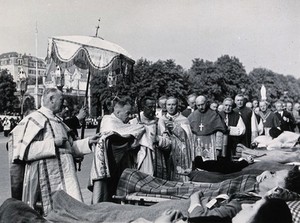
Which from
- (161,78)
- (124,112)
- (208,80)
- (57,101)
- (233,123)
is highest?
(208,80)

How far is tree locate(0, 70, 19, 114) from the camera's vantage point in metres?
39.8

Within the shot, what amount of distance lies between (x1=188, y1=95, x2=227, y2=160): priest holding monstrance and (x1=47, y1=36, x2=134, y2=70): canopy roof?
1.61 m

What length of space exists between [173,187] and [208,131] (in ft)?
13.5

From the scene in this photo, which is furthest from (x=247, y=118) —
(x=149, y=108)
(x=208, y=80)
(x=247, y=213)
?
(x=208, y=80)

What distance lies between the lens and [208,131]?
8266 mm

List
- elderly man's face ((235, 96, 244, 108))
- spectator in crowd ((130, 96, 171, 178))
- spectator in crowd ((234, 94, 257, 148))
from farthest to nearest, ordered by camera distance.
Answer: elderly man's face ((235, 96, 244, 108))
spectator in crowd ((234, 94, 257, 148))
spectator in crowd ((130, 96, 171, 178))

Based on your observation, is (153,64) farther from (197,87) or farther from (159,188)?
(159,188)

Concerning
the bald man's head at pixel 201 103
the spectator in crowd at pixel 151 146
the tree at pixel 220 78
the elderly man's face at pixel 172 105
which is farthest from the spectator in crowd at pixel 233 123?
the tree at pixel 220 78

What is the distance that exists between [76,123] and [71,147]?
3907 millimetres

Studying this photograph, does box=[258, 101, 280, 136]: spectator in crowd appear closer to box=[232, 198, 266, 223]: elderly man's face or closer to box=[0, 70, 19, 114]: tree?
box=[232, 198, 266, 223]: elderly man's face

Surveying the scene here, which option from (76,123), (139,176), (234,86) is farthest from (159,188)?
(234,86)

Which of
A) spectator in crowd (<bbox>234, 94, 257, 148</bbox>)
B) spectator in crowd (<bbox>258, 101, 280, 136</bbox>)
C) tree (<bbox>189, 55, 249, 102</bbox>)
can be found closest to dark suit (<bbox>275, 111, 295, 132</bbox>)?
spectator in crowd (<bbox>258, 101, 280, 136</bbox>)

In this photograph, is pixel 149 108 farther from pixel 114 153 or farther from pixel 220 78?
pixel 220 78

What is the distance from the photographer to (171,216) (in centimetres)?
270
